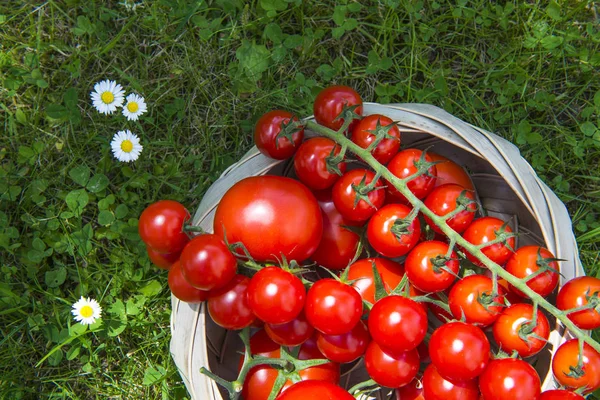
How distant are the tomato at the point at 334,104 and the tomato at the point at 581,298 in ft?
2.48

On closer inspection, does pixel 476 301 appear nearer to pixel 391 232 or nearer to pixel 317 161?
pixel 391 232

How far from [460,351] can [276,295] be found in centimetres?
48

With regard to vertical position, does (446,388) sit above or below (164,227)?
below

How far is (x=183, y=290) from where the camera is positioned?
161 cm

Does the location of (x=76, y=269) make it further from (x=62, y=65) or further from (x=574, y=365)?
(x=574, y=365)

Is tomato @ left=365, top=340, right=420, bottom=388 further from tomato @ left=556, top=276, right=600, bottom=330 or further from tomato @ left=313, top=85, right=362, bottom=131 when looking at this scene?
tomato @ left=313, top=85, right=362, bottom=131

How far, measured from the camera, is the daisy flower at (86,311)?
2.01 metres

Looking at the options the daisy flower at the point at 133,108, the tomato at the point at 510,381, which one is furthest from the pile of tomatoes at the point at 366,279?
the daisy flower at the point at 133,108

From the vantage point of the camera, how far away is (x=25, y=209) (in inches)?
84.0

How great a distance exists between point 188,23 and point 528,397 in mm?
1750

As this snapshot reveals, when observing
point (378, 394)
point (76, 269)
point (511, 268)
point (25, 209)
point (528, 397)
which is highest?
point (511, 268)

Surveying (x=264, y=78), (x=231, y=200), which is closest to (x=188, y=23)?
(x=264, y=78)

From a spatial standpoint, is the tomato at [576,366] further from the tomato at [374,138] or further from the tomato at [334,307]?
the tomato at [374,138]

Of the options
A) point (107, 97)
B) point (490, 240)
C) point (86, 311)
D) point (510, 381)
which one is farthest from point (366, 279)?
point (107, 97)
